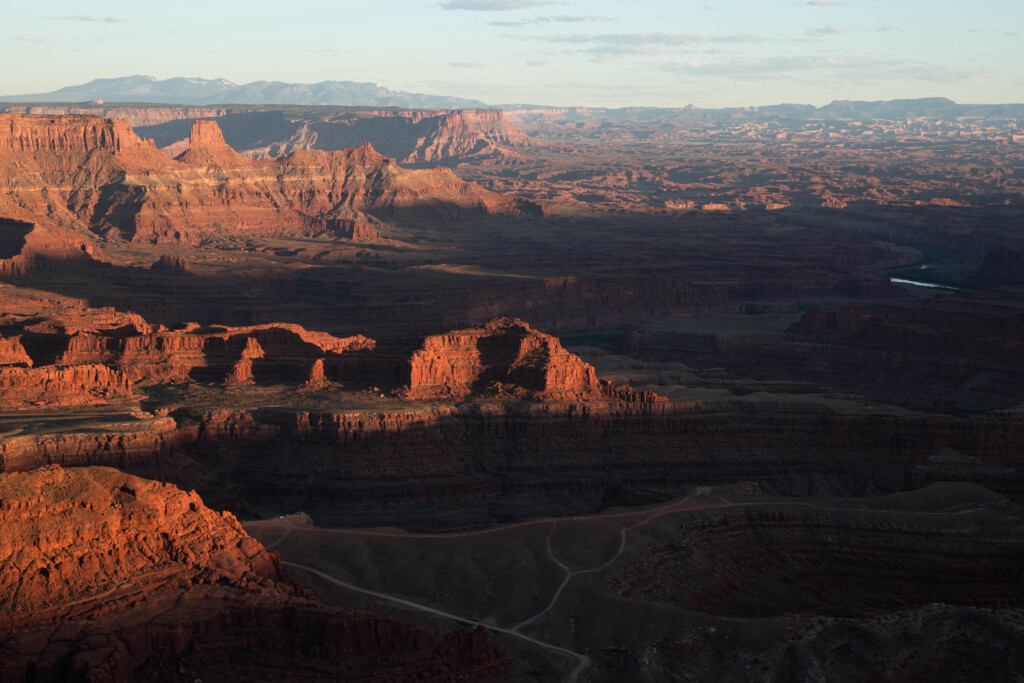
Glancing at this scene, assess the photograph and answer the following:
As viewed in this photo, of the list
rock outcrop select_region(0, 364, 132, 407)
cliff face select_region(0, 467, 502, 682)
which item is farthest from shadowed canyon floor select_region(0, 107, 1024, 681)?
rock outcrop select_region(0, 364, 132, 407)

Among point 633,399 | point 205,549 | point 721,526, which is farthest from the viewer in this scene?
point 633,399

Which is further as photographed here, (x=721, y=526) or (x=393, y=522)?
(x=393, y=522)

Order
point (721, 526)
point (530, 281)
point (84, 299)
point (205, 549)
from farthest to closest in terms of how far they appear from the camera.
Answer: point (530, 281) < point (84, 299) < point (721, 526) < point (205, 549)

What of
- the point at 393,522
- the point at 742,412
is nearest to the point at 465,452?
the point at 393,522

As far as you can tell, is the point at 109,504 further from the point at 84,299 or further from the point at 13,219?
the point at 13,219

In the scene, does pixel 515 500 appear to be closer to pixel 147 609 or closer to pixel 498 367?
pixel 498 367

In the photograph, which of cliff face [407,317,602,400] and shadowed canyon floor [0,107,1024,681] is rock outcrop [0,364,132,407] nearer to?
shadowed canyon floor [0,107,1024,681]
